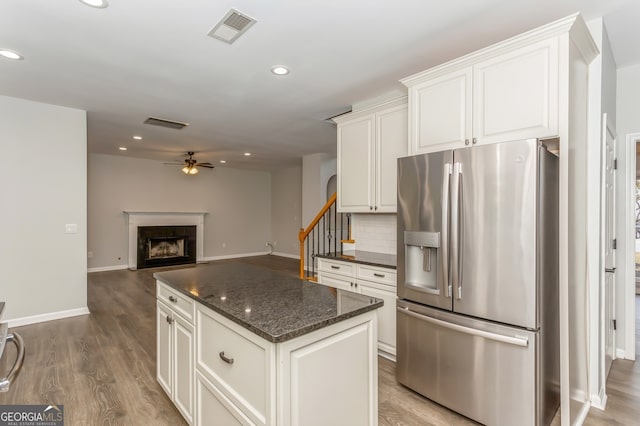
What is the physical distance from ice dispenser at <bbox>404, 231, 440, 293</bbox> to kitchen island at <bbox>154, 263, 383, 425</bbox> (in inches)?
30.0

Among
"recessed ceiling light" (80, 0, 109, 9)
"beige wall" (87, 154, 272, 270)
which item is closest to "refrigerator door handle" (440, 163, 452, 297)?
"recessed ceiling light" (80, 0, 109, 9)

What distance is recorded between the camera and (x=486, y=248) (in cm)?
198

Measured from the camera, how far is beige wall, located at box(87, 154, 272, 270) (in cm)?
733

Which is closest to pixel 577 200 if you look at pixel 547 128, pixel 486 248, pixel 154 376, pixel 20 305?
pixel 547 128

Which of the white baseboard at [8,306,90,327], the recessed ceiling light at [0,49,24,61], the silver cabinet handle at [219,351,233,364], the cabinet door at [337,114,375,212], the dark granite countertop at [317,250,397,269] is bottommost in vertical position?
the white baseboard at [8,306,90,327]

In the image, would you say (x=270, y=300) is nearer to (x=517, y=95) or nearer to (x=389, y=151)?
(x=517, y=95)

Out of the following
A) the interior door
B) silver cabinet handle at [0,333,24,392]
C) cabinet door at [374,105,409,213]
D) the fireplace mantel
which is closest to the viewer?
silver cabinet handle at [0,333,24,392]

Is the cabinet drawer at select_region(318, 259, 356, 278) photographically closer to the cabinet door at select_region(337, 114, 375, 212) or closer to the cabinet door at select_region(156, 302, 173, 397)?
the cabinet door at select_region(337, 114, 375, 212)

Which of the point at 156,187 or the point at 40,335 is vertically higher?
the point at 156,187

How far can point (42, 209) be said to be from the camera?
399 centimetres

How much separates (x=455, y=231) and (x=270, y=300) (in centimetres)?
126

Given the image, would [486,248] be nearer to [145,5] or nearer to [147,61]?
[145,5]

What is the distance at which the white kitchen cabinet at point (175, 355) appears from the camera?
1935mm

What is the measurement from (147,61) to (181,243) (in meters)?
6.29
